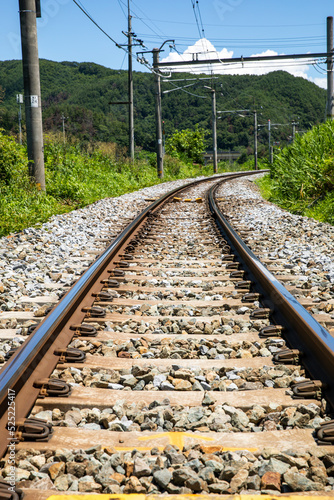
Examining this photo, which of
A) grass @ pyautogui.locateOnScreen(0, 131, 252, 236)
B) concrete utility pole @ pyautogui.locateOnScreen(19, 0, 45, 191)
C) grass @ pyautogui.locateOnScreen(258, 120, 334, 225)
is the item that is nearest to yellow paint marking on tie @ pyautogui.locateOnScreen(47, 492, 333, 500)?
grass @ pyautogui.locateOnScreen(0, 131, 252, 236)

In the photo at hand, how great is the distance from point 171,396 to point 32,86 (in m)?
9.00

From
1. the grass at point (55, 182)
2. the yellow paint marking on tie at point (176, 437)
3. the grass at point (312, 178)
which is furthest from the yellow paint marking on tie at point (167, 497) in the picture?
the grass at point (312, 178)

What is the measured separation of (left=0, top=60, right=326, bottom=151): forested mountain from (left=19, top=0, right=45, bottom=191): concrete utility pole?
61910 millimetres

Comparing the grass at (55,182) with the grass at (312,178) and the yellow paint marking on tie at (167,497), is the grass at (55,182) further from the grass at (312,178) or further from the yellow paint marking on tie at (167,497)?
the yellow paint marking on tie at (167,497)

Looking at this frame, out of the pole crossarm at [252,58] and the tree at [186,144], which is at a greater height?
the pole crossarm at [252,58]

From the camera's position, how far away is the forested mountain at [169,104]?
78875 millimetres

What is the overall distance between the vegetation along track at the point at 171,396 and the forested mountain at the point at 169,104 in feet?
227

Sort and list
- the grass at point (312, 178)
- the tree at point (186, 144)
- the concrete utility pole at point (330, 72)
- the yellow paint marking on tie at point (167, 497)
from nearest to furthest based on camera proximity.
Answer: the yellow paint marking on tie at point (167, 497) → the grass at point (312, 178) → the concrete utility pole at point (330, 72) → the tree at point (186, 144)

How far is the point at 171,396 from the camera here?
2391 millimetres

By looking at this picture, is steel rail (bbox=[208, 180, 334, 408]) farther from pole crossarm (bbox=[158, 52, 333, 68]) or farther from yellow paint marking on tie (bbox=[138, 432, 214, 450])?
pole crossarm (bbox=[158, 52, 333, 68])

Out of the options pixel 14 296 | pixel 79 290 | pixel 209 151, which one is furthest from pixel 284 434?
pixel 209 151

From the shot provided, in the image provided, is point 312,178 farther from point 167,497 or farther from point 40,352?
point 167,497

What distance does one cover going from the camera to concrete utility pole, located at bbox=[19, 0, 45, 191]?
9680mm

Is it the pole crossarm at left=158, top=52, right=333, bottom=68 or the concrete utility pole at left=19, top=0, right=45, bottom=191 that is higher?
the pole crossarm at left=158, top=52, right=333, bottom=68
